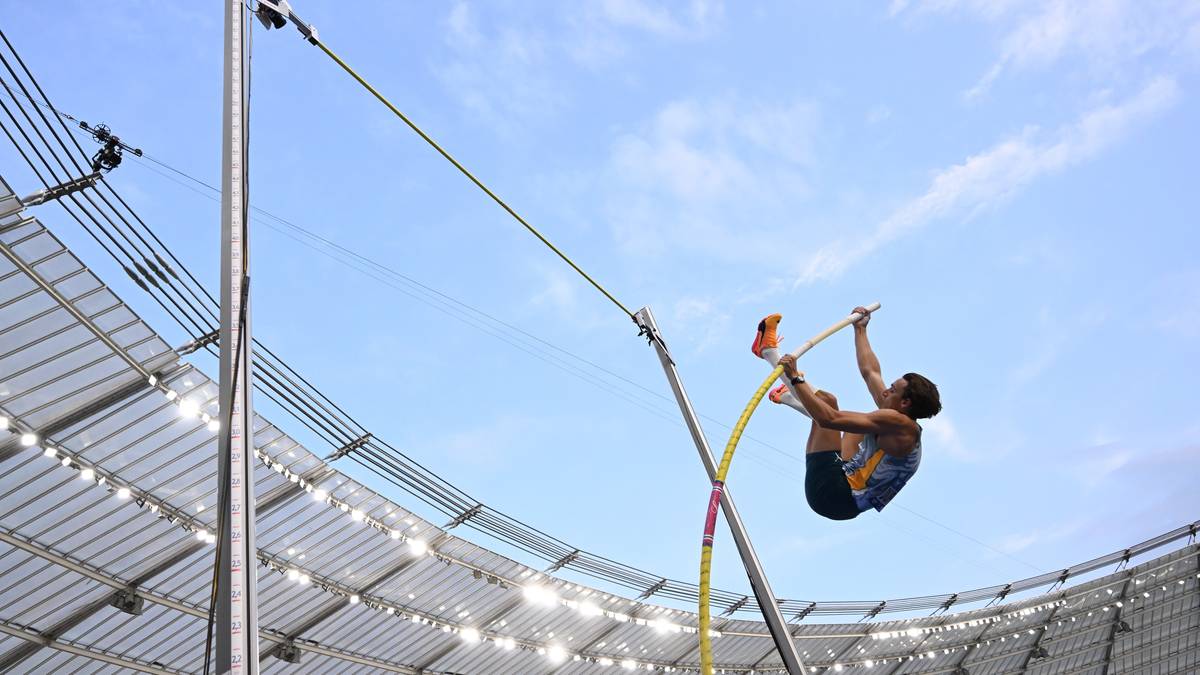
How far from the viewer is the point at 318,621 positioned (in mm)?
21859

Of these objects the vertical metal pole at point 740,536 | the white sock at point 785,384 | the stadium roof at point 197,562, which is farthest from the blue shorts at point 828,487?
the stadium roof at point 197,562

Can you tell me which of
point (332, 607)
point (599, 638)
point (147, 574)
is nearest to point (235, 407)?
point (147, 574)

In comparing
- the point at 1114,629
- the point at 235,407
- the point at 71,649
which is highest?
the point at 1114,629

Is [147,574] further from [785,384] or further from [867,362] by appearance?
[867,362]

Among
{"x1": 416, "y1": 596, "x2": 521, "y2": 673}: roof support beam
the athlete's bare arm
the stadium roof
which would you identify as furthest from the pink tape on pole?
{"x1": 416, "y1": 596, "x2": 521, "y2": 673}: roof support beam

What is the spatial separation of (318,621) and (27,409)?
864 cm

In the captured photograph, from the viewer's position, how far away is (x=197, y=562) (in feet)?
63.1

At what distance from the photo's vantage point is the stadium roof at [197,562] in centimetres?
1483

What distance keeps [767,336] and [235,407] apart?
3.81 metres

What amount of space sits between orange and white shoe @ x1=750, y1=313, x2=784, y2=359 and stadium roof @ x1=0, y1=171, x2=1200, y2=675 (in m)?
9.79

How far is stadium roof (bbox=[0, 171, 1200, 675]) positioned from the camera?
48.6 feet

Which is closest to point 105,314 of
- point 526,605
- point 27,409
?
point 27,409

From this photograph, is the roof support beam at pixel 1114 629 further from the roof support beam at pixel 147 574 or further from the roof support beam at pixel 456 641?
the roof support beam at pixel 147 574

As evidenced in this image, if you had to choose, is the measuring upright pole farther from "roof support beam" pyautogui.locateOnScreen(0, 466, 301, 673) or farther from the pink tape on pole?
"roof support beam" pyautogui.locateOnScreen(0, 466, 301, 673)
